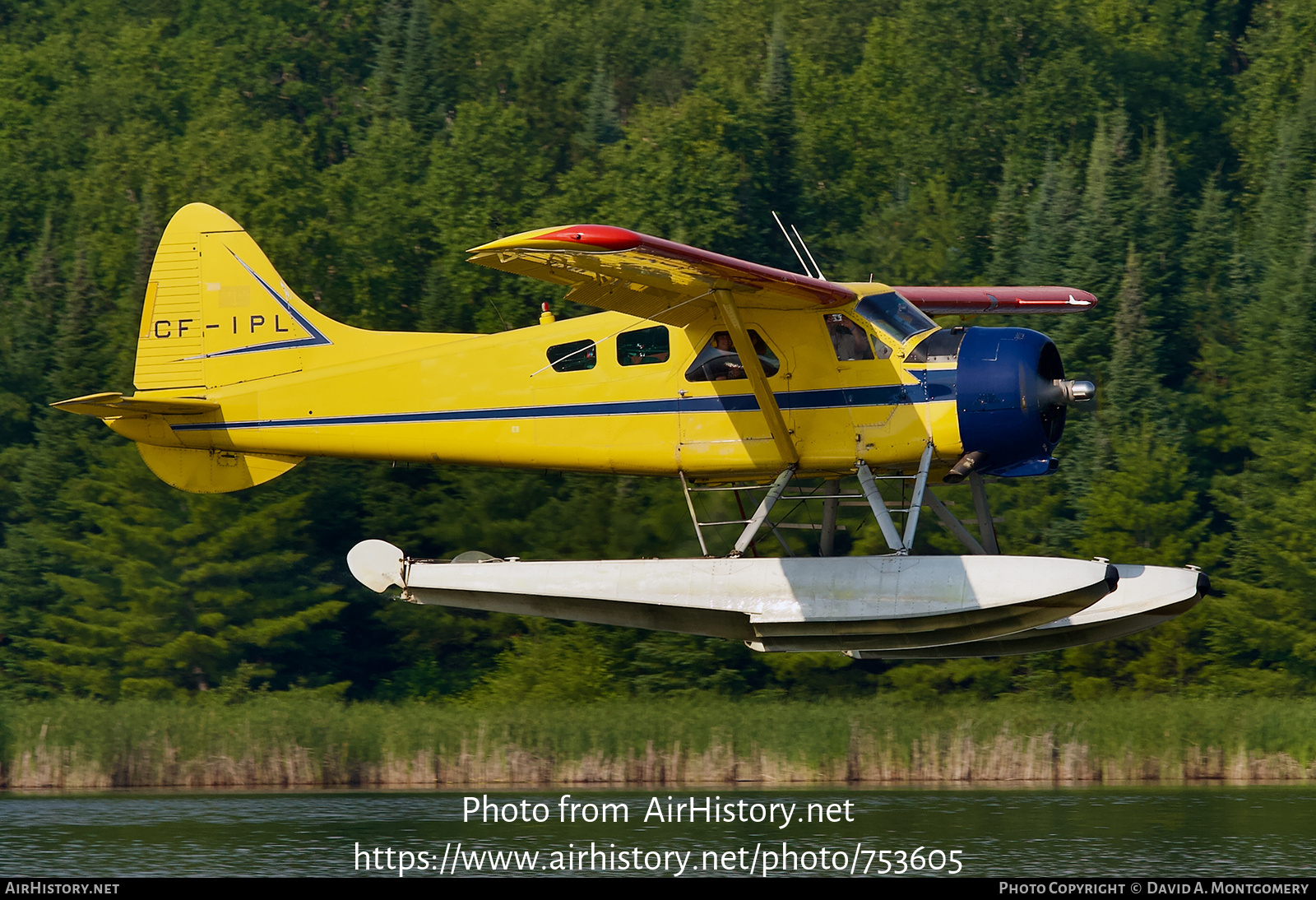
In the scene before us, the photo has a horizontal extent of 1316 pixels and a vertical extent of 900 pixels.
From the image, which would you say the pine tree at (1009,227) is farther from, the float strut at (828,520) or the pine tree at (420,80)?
the float strut at (828,520)

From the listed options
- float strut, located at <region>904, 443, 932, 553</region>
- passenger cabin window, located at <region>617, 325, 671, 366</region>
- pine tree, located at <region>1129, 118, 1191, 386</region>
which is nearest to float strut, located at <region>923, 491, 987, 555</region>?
float strut, located at <region>904, 443, 932, 553</region>

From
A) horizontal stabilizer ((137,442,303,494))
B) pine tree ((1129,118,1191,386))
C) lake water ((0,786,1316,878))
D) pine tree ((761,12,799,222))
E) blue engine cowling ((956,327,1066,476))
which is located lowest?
lake water ((0,786,1316,878))

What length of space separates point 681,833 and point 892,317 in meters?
6.73

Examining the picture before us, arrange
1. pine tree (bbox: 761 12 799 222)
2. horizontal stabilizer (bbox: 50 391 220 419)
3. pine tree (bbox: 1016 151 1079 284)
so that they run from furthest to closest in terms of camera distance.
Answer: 1. pine tree (bbox: 761 12 799 222)
2. pine tree (bbox: 1016 151 1079 284)
3. horizontal stabilizer (bbox: 50 391 220 419)

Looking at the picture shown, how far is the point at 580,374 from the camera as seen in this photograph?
14414mm

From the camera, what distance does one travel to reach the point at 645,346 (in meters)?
14.3

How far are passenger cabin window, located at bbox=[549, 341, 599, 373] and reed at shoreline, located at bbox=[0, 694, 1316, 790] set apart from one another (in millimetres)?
8801

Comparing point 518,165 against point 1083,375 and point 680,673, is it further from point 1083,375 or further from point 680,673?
point 680,673

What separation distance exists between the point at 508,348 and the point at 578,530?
40.7 feet

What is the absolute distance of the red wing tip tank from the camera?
13.4 meters

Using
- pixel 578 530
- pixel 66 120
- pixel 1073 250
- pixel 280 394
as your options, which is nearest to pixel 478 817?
pixel 280 394

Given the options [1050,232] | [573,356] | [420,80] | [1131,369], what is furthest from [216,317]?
[420,80]

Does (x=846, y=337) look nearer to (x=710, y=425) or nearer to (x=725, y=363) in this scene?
(x=725, y=363)

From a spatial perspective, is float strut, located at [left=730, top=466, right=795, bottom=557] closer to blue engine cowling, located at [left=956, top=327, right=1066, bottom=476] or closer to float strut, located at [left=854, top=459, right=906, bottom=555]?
float strut, located at [left=854, top=459, right=906, bottom=555]
